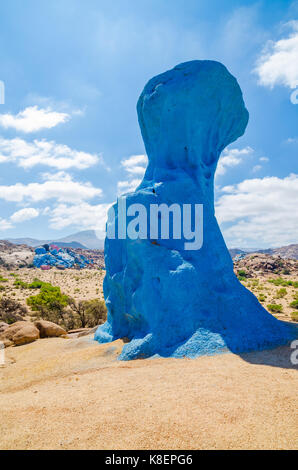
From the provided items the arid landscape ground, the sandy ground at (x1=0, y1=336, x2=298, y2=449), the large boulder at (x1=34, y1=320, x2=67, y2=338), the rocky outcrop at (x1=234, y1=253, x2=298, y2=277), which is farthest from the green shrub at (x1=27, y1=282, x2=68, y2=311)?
the rocky outcrop at (x1=234, y1=253, x2=298, y2=277)

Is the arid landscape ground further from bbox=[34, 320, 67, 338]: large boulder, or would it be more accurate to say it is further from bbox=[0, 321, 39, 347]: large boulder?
bbox=[34, 320, 67, 338]: large boulder

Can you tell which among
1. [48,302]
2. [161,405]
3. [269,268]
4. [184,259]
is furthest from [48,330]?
[269,268]

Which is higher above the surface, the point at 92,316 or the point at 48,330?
the point at 48,330

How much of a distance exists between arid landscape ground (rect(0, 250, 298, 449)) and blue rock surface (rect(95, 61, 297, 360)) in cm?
63

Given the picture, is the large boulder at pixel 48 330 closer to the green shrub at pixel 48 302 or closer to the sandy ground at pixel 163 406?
the sandy ground at pixel 163 406

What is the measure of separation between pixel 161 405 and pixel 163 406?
1.5 inches

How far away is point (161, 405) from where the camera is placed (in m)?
3.35

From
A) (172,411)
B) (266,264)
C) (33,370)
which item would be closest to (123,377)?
(172,411)

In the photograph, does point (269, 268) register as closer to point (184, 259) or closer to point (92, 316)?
point (92, 316)

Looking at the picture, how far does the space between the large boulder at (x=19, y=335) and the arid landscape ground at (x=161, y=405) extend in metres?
4.03

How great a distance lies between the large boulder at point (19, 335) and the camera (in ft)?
31.2

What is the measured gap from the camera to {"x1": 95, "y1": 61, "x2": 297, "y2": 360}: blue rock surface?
19.6 ft

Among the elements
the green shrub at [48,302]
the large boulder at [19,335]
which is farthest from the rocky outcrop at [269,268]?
the large boulder at [19,335]

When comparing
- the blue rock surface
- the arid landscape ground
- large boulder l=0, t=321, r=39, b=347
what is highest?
the blue rock surface
